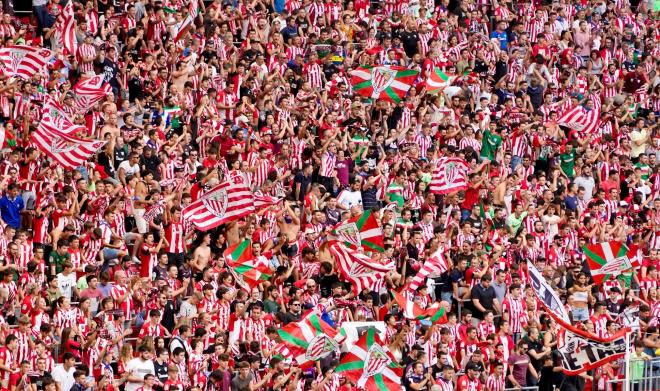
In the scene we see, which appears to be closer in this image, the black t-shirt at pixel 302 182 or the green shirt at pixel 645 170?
the black t-shirt at pixel 302 182

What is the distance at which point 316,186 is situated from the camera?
109ft

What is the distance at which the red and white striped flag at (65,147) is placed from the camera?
3091 centimetres

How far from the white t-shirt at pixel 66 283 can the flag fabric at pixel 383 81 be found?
8.94 meters

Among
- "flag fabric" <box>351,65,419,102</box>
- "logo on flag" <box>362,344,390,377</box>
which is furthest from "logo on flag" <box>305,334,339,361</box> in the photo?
"flag fabric" <box>351,65,419,102</box>

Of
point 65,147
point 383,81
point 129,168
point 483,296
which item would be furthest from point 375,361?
point 383,81

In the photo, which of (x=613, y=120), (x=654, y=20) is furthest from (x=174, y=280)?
(x=654, y=20)

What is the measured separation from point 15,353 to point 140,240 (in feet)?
13.2

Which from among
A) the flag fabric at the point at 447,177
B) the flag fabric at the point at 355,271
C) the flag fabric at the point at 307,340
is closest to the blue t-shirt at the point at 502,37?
the flag fabric at the point at 447,177

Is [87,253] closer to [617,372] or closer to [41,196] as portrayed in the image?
[41,196]

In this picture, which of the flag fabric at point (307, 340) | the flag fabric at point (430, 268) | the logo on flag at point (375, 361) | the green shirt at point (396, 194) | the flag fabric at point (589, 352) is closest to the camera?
the logo on flag at point (375, 361)

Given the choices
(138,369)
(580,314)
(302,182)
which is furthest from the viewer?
(302,182)

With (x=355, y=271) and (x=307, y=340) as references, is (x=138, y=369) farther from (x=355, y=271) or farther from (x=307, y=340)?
(x=355, y=271)

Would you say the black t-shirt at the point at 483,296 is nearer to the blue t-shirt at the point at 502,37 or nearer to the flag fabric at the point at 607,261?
the flag fabric at the point at 607,261

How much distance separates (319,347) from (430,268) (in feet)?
12.8
